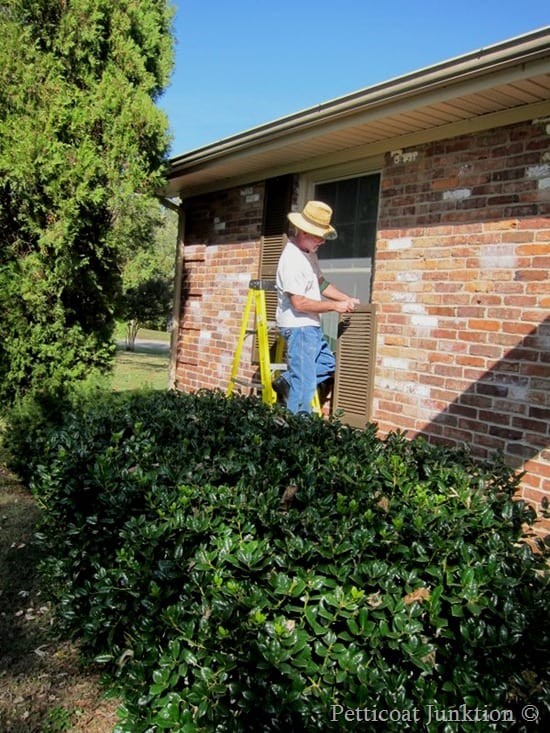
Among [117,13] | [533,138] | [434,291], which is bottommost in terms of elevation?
[434,291]

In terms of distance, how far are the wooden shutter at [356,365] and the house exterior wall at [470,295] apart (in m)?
0.08

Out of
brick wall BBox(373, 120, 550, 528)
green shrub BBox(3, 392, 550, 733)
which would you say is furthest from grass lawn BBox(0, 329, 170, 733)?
brick wall BBox(373, 120, 550, 528)

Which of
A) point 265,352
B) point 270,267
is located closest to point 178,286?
point 270,267

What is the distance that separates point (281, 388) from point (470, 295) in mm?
2108

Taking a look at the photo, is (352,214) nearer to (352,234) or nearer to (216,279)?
(352,234)

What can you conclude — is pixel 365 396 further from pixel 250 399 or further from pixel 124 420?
pixel 124 420

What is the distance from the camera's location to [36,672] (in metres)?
2.49

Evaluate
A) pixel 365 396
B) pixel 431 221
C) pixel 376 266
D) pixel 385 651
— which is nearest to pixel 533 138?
pixel 431 221

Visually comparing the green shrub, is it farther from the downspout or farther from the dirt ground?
the downspout

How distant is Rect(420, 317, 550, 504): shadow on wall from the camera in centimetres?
369

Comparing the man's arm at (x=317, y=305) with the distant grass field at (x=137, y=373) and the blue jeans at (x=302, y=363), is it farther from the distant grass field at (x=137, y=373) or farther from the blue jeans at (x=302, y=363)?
the distant grass field at (x=137, y=373)

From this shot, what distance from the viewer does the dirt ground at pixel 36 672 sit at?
7.23ft

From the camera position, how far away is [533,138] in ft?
12.4

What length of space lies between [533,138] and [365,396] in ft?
7.26
